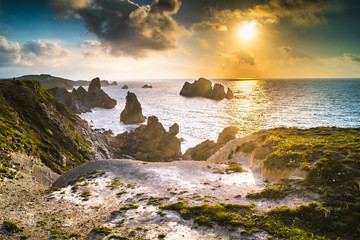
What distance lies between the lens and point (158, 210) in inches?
626

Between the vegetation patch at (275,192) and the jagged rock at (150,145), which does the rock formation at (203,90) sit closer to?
the jagged rock at (150,145)

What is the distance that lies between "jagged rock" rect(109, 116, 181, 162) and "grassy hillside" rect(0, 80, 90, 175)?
13.1m

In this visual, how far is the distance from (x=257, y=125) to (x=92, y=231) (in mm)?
75418

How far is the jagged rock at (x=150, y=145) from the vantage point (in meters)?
51.4

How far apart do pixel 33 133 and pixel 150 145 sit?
1154 inches

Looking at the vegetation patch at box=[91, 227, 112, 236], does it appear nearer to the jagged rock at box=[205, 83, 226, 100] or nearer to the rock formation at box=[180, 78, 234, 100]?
the jagged rock at box=[205, 83, 226, 100]

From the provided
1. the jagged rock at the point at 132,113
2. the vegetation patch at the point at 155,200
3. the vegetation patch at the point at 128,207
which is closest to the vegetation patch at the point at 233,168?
the vegetation patch at the point at 155,200

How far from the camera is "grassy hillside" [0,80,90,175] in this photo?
22625 mm

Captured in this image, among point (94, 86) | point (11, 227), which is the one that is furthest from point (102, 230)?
point (94, 86)

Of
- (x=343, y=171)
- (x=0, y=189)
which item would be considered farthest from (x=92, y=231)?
(x=343, y=171)

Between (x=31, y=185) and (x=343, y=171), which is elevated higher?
(x=343, y=171)

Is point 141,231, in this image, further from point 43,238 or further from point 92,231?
point 43,238

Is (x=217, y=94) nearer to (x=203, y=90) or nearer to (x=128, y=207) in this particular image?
(x=203, y=90)

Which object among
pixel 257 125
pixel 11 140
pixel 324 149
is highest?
pixel 11 140
